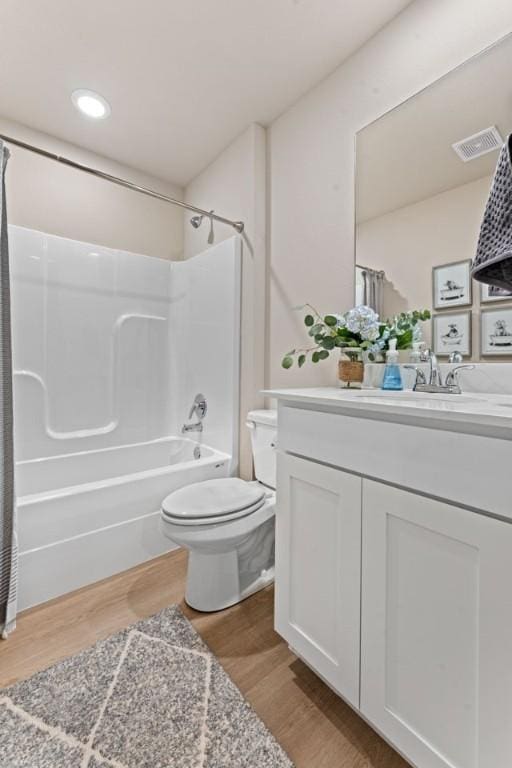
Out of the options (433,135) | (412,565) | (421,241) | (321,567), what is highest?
(433,135)

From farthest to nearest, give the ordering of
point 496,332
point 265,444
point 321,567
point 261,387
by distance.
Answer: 1. point 261,387
2. point 265,444
3. point 496,332
4. point 321,567

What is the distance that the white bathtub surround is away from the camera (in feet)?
5.39

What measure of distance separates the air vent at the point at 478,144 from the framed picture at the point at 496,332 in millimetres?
525

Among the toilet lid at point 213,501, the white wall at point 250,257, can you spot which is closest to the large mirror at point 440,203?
the white wall at point 250,257

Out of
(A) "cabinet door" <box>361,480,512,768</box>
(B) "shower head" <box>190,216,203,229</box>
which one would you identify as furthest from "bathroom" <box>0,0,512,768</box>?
(B) "shower head" <box>190,216,203,229</box>

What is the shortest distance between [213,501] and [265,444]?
0.38m

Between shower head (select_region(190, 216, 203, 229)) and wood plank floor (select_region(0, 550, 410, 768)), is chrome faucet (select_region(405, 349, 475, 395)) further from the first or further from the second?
shower head (select_region(190, 216, 203, 229))

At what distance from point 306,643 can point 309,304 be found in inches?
54.5

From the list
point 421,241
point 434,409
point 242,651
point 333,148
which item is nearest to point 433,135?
point 421,241

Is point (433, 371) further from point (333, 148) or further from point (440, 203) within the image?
point (333, 148)

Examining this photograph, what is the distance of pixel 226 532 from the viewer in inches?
52.4

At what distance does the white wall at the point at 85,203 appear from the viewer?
1.99m

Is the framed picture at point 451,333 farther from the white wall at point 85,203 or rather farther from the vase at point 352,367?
the white wall at point 85,203

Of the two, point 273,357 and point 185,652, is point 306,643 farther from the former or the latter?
point 273,357
